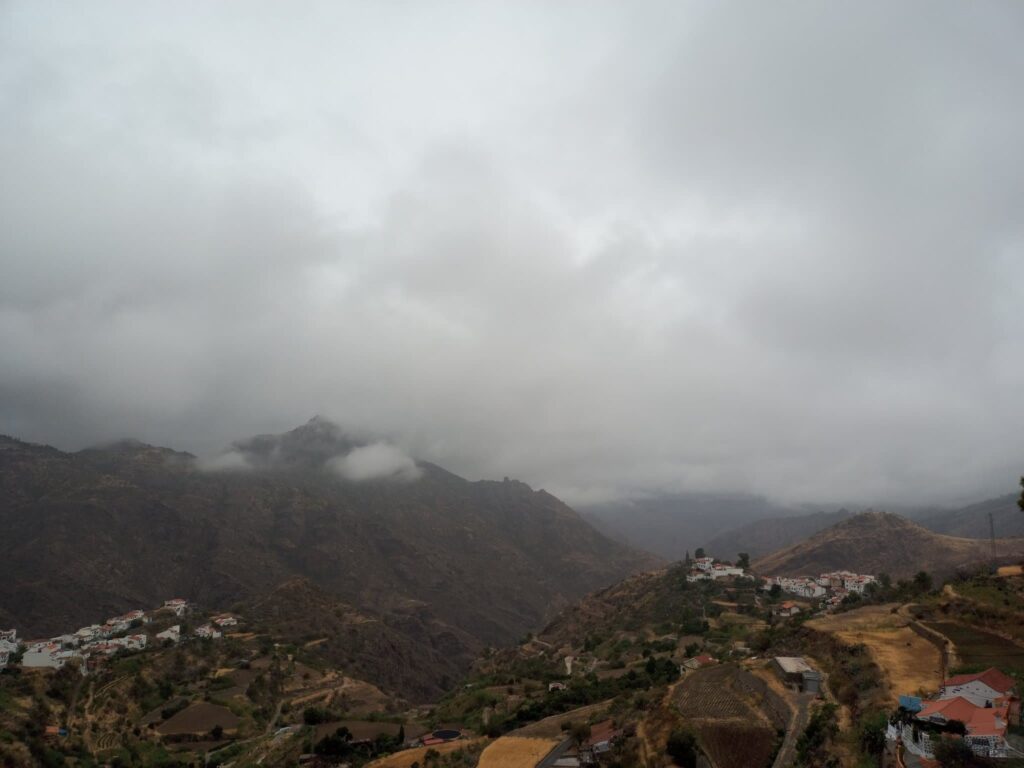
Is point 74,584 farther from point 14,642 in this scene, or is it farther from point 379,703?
point 379,703

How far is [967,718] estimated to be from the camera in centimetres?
2283

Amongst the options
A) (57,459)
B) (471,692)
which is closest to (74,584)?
(57,459)

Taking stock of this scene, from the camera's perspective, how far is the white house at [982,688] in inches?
1032

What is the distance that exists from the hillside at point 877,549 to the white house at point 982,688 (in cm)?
10987

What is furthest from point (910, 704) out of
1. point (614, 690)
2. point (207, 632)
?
point (207, 632)

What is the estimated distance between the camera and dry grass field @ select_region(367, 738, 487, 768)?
150ft

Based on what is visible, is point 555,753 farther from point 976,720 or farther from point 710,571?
point 710,571

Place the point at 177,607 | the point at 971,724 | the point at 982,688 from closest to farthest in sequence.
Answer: the point at 971,724 → the point at 982,688 → the point at 177,607

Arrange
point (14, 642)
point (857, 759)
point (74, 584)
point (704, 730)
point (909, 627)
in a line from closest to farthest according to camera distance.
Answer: point (857, 759), point (704, 730), point (909, 627), point (14, 642), point (74, 584)

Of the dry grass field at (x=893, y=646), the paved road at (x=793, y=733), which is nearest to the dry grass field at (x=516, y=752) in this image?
the paved road at (x=793, y=733)

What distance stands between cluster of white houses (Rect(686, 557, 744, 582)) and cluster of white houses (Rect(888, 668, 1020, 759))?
256 feet

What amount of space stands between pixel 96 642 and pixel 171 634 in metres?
9.38

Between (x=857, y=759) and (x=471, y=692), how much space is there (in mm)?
53206

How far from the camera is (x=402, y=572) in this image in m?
189
